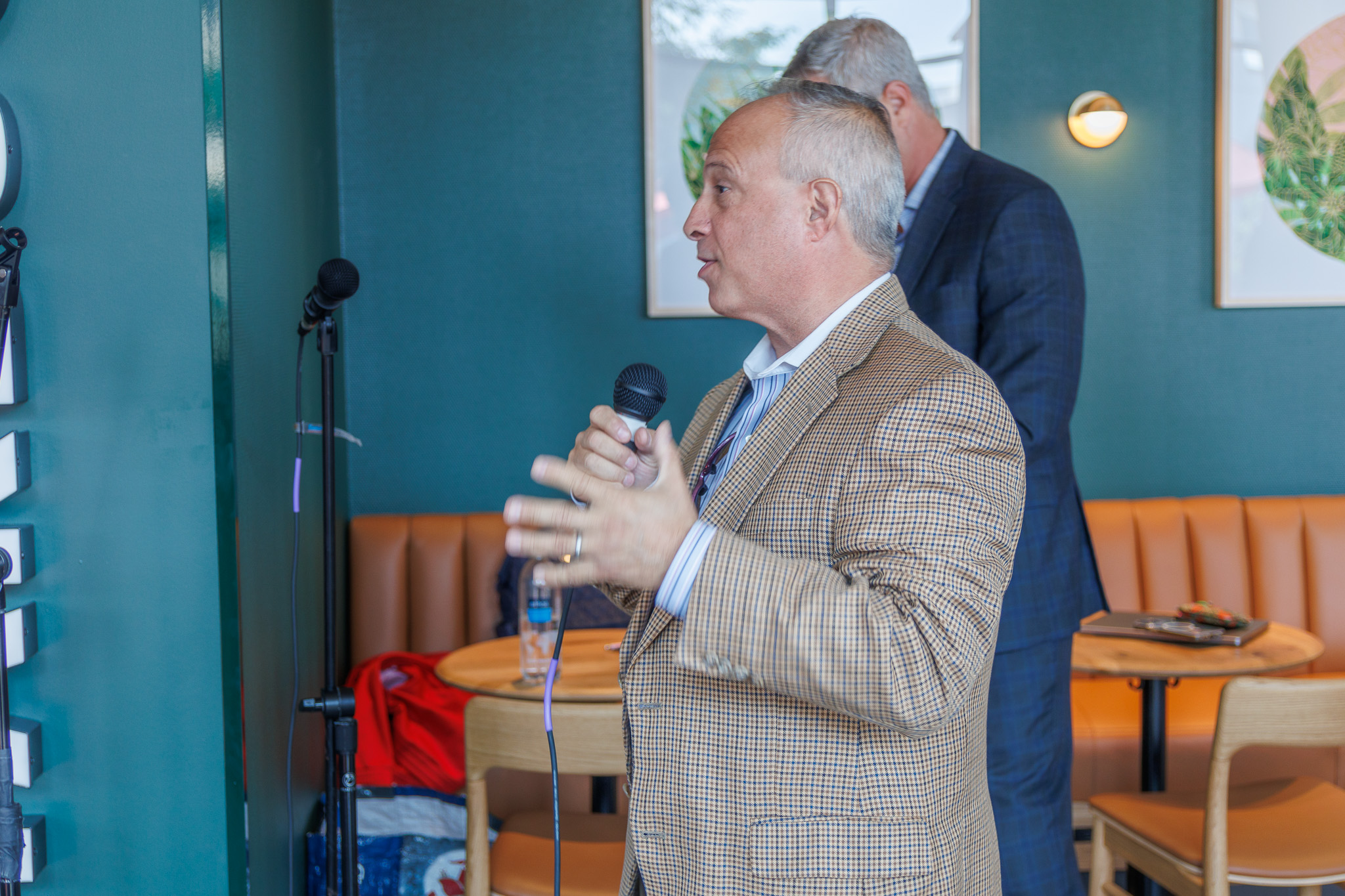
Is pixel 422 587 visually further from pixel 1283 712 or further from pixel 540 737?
pixel 1283 712

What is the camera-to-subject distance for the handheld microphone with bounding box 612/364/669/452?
1186 millimetres

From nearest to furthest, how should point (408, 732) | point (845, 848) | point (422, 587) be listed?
point (845, 848) → point (408, 732) → point (422, 587)

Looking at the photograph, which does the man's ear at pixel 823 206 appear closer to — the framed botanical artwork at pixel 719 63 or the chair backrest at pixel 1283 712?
the chair backrest at pixel 1283 712

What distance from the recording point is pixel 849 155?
1.23 metres

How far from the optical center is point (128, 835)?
1.81 metres

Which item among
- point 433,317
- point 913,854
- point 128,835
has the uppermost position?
point 433,317

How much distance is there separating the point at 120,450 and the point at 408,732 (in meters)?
1.50

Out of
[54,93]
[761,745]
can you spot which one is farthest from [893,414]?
[54,93]

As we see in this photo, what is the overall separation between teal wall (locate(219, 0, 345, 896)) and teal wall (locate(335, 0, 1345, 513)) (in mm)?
609

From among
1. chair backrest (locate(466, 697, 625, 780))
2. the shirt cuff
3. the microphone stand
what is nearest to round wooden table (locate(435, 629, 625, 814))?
chair backrest (locate(466, 697, 625, 780))

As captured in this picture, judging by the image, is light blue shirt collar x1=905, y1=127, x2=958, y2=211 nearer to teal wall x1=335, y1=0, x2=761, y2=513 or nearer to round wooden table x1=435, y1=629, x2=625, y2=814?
round wooden table x1=435, y1=629, x2=625, y2=814

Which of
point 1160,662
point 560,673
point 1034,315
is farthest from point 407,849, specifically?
point 1034,315

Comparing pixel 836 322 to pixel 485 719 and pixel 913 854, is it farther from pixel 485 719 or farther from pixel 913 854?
pixel 485 719

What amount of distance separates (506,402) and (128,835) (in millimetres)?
2214
